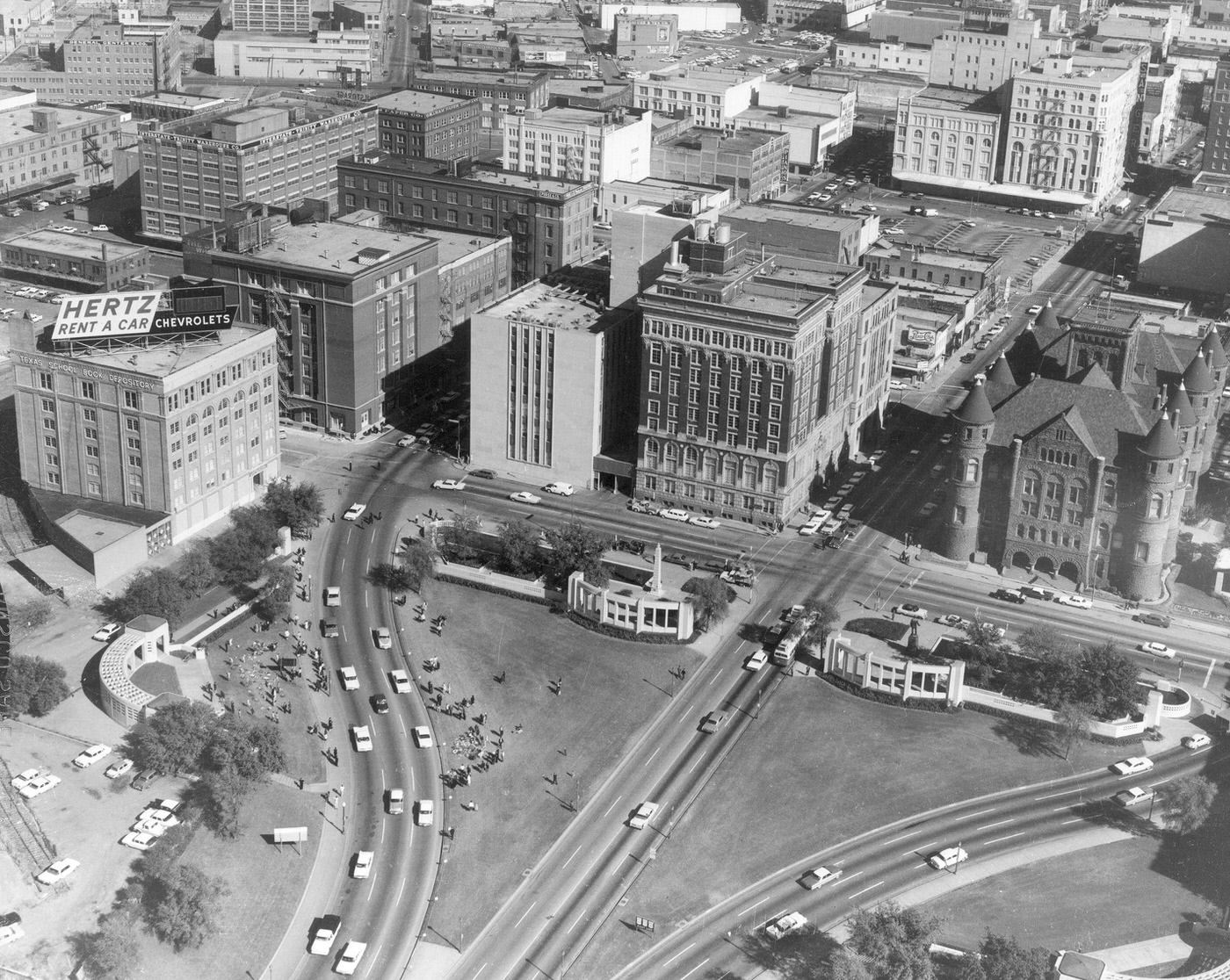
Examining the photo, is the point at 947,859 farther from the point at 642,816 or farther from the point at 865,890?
the point at 642,816

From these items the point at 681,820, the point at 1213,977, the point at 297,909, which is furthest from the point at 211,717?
the point at 1213,977

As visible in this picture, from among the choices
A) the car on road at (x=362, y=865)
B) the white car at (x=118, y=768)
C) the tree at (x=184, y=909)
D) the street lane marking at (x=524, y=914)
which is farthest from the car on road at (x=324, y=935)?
the white car at (x=118, y=768)

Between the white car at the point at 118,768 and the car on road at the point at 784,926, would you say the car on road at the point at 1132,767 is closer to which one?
the car on road at the point at 784,926

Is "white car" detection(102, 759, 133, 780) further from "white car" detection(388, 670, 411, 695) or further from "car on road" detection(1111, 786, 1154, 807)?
"car on road" detection(1111, 786, 1154, 807)

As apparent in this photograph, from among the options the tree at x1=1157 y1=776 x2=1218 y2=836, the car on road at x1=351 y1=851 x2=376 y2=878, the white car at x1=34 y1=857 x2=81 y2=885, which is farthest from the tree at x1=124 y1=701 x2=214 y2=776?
the tree at x1=1157 y1=776 x2=1218 y2=836

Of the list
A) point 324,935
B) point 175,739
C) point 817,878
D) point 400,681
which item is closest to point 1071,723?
point 817,878
